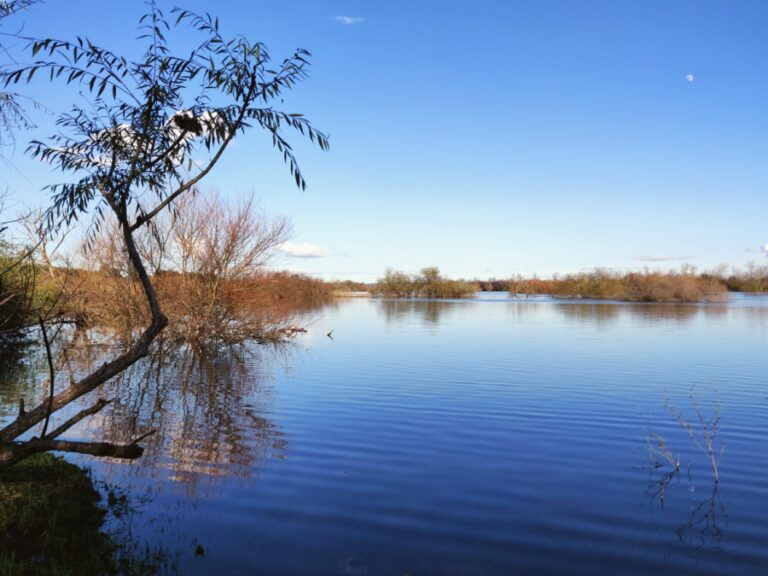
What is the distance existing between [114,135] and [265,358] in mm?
17999

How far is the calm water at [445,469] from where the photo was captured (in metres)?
6.10

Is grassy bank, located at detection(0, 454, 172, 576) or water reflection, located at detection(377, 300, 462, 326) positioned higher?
water reflection, located at detection(377, 300, 462, 326)

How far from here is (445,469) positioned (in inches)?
351

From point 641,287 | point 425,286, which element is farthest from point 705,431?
point 425,286

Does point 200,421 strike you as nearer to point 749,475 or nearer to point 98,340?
point 749,475

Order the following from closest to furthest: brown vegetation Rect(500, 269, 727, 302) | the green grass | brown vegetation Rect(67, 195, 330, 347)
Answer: the green grass, brown vegetation Rect(67, 195, 330, 347), brown vegetation Rect(500, 269, 727, 302)

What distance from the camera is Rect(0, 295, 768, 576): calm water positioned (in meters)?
6.10

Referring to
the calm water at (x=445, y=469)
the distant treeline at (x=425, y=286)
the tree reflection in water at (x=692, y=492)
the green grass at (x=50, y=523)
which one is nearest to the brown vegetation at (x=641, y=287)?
the distant treeline at (x=425, y=286)

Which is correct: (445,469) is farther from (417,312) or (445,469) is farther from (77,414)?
(417,312)

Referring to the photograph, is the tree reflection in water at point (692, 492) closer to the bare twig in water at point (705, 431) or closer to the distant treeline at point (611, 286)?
the bare twig in water at point (705, 431)

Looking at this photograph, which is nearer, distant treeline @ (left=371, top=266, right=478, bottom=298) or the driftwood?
the driftwood

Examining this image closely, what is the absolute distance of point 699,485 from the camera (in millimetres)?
8148

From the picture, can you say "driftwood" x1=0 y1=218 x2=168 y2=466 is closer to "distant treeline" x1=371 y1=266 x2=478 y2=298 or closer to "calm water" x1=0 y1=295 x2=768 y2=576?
"calm water" x1=0 y1=295 x2=768 y2=576

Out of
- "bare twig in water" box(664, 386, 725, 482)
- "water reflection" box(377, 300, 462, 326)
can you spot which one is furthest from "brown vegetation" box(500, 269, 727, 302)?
"bare twig in water" box(664, 386, 725, 482)
